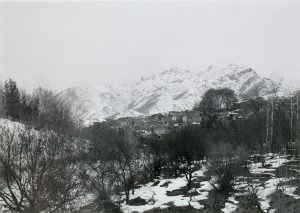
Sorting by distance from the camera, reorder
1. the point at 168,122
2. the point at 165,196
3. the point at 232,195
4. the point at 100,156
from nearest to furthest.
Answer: the point at 232,195, the point at 165,196, the point at 100,156, the point at 168,122

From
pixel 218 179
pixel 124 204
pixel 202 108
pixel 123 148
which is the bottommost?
pixel 124 204

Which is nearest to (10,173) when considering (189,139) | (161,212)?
(161,212)

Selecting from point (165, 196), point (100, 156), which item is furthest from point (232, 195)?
point (100, 156)

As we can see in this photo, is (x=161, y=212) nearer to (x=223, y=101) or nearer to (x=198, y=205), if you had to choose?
(x=198, y=205)

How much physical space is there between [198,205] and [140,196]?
22.4 feet

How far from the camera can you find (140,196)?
1201 inches

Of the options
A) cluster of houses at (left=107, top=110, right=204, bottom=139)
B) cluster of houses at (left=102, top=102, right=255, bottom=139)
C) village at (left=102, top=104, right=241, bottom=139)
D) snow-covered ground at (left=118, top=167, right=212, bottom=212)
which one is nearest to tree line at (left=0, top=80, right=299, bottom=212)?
snow-covered ground at (left=118, top=167, right=212, bottom=212)

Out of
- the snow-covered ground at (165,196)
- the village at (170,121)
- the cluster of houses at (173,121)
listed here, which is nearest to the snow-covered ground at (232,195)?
the snow-covered ground at (165,196)

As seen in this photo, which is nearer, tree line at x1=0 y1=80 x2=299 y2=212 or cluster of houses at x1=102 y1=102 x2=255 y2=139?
tree line at x1=0 y1=80 x2=299 y2=212

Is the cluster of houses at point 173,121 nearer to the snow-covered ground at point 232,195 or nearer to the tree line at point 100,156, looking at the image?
the tree line at point 100,156

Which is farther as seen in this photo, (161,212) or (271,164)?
(271,164)

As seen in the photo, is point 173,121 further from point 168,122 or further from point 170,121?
point 168,122

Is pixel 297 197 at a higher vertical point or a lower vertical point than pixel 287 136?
lower

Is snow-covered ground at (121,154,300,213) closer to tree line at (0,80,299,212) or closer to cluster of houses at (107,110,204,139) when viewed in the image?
tree line at (0,80,299,212)
